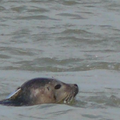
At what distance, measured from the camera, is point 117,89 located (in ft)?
39.7

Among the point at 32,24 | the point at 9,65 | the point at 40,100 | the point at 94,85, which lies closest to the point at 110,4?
the point at 32,24

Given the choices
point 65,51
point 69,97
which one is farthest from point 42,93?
point 65,51

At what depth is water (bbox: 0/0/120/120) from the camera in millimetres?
10695

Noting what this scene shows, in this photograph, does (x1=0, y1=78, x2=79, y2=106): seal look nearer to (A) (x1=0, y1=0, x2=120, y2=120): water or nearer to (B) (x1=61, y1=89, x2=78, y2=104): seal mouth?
(B) (x1=61, y1=89, x2=78, y2=104): seal mouth

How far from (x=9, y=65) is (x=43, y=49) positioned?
145cm

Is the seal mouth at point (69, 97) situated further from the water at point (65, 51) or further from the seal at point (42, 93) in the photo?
the water at point (65, 51)

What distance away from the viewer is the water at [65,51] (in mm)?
10695

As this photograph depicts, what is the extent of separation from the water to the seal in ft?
0.66

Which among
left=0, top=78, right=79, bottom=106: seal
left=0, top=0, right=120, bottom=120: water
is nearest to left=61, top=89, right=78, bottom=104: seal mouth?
left=0, top=78, right=79, bottom=106: seal

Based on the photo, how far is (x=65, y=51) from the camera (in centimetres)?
1521

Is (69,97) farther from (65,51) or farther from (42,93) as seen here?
(65,51)

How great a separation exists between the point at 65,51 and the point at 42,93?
401cm

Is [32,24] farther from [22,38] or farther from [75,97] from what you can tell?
[75,97]

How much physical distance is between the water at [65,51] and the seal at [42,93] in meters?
0.20
